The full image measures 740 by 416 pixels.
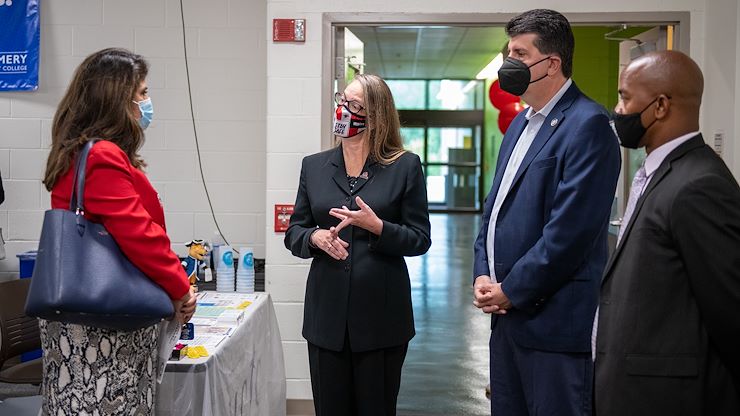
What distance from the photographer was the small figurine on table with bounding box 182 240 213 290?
3.65 metres

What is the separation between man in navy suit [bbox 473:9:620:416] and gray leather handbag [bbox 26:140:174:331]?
3.24 ft

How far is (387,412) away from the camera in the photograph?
8.72ft

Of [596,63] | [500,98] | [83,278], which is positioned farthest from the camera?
[500,98]

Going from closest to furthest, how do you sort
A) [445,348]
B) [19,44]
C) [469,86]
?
[19,44], [445,348], [469,86]

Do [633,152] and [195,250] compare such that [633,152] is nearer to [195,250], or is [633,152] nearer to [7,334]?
[195,250]

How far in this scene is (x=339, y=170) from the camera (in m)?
2.74

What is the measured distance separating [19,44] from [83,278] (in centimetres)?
352

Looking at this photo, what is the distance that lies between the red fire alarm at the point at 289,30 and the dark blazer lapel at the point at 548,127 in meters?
2.13

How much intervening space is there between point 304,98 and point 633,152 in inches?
87.8

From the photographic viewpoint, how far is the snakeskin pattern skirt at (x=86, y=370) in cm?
198

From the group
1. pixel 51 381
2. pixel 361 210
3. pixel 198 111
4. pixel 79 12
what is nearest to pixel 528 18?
pixel 361 210

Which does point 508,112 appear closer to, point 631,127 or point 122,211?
point 631,127

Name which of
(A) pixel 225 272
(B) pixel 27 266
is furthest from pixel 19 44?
(A) pixel 225 272

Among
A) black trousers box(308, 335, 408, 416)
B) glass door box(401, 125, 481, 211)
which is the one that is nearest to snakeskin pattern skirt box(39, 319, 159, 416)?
black trousers box(308, 335, 408, 416)
